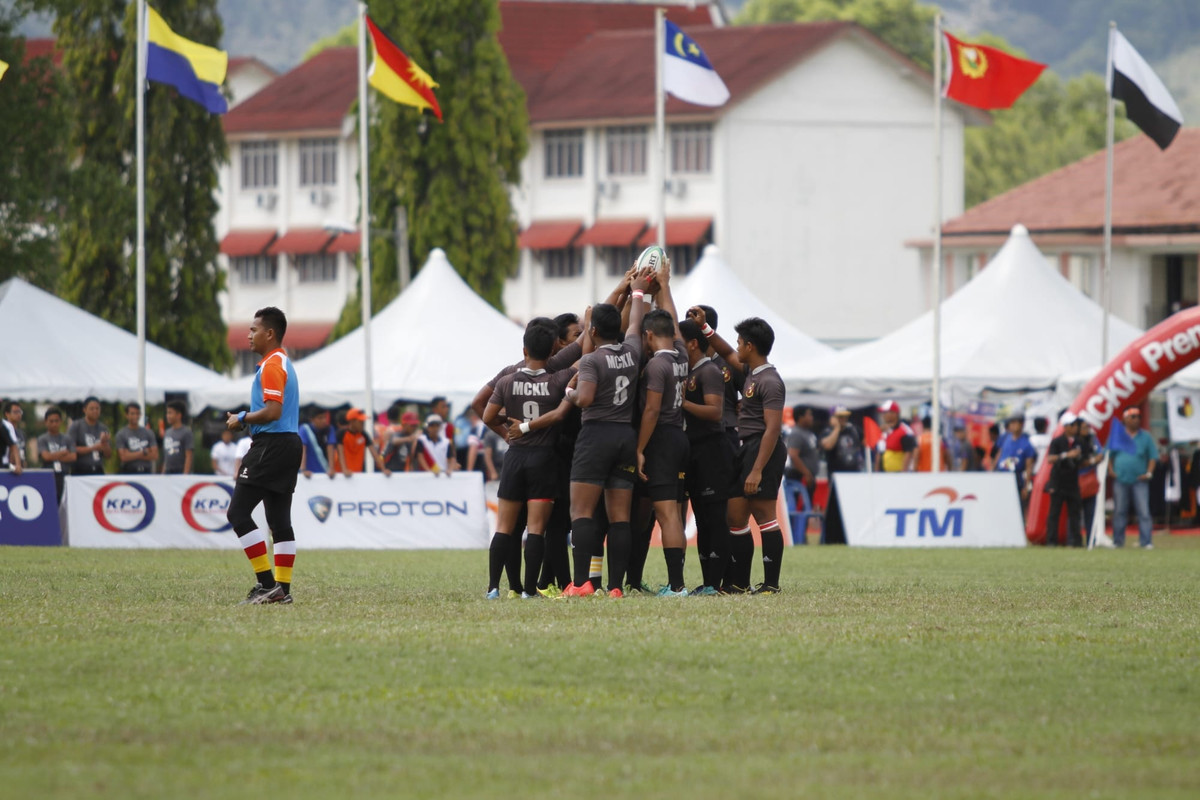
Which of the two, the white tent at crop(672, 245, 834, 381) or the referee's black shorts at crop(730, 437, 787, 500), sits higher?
the white tent at crop(672, 245, 834, 381)

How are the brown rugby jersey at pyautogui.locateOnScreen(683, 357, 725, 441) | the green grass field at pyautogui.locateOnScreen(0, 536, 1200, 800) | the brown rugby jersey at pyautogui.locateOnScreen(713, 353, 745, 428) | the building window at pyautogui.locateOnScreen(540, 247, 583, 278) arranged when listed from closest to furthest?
the green grass field at pyautogui.locateOnScreen(0, 536, 1200, 800)
the brown rugby jersey at pyautogui.locateOnScreen(683, 357, 725, 441)
the brown rugby jersey at pyautogui.locateOnScreen(713, 353, 745, 428)
the building window at pyautogui.locateOnScreen(540, 247, 583, 278)

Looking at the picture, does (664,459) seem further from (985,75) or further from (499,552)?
(985,75)

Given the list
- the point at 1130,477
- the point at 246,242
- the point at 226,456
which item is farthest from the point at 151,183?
the point at 1130,477

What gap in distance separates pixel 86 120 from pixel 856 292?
2811 cm

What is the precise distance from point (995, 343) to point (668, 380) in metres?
18.3

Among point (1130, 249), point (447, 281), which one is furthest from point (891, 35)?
point (447, 281)

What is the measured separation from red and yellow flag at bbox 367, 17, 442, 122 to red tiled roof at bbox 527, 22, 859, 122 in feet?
100

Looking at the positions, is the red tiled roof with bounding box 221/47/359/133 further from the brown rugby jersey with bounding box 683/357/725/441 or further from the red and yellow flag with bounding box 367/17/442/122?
the brown rugby jersey with bounding box 683/357/725/441

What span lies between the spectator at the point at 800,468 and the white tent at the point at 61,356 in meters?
11.4

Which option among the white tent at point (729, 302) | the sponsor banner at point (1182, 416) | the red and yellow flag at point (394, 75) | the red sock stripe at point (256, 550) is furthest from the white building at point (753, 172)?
the red sock stripe at point (256, 550)

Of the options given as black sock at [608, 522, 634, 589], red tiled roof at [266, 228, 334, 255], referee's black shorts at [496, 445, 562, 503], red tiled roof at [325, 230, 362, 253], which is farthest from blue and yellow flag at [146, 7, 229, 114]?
red tiled roof at [266, 228, 334, 255]

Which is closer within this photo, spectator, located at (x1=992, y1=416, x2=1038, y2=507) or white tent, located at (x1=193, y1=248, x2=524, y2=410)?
spectator, located at (x1=992, y1=416, x2=1038, y2=507)

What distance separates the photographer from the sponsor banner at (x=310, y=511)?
22719mm

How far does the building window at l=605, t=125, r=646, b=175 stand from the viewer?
6131cm
